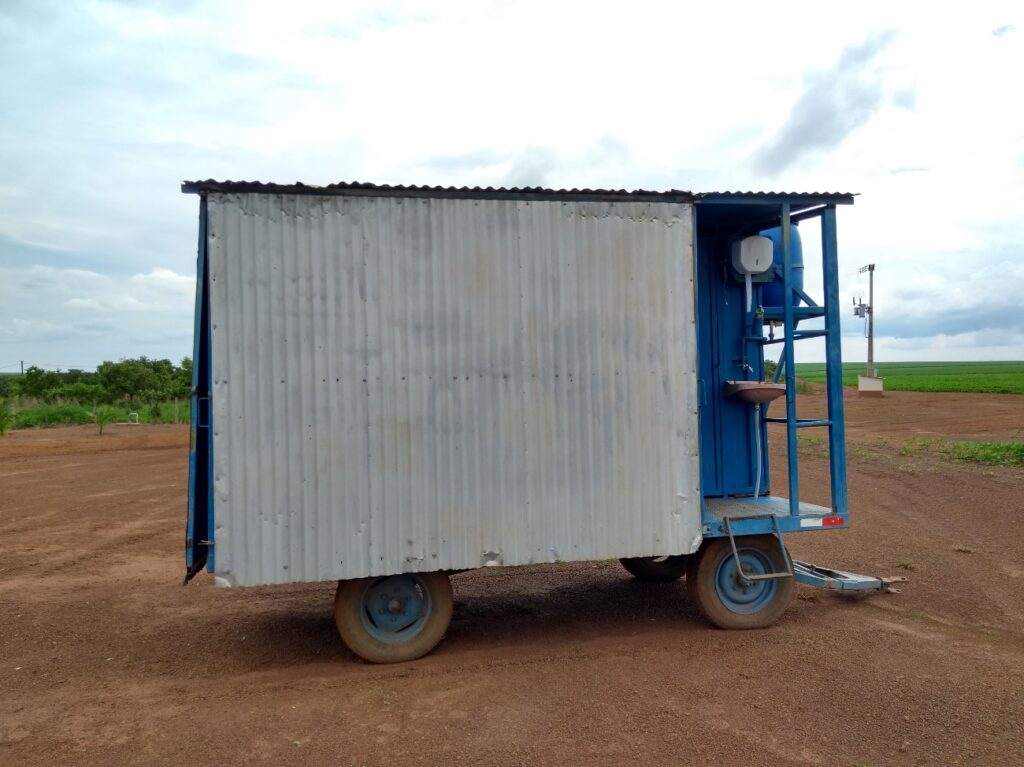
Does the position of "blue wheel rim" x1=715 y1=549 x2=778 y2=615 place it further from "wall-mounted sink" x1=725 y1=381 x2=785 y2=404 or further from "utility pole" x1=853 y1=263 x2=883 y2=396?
"utility pole" x1=853 y1=263 x2=883 y2=396

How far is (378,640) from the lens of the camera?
5969 mm

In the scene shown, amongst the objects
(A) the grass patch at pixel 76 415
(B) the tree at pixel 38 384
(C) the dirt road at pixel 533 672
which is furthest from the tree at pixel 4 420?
(C) the dirt road at pixel 533 672

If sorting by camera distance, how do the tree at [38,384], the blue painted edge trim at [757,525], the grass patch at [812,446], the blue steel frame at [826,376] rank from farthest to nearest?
the tree at [38,384]
the grass patch at [812,446]
the blue steel frame at [826,376]
the blue painted edge trim at [757,525]

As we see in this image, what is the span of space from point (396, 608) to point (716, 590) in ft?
9.04

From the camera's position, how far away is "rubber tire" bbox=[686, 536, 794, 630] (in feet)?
21.7

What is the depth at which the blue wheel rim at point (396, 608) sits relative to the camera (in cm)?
601

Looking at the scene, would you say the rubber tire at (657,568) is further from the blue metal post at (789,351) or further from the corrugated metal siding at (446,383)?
the corrugated metal siding at (446,383)

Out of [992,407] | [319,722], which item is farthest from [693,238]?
[992,407]

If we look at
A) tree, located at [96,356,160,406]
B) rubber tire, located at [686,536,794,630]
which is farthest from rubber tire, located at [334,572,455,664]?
tree, located at [96,356,160,406]

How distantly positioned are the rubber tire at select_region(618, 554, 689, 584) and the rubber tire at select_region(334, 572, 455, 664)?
2891 millimetres

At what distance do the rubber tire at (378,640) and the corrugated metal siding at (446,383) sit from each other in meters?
0.31

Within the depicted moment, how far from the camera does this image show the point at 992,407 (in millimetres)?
36531

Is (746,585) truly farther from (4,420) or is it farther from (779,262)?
(4,420)

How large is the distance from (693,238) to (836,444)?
2270mm
